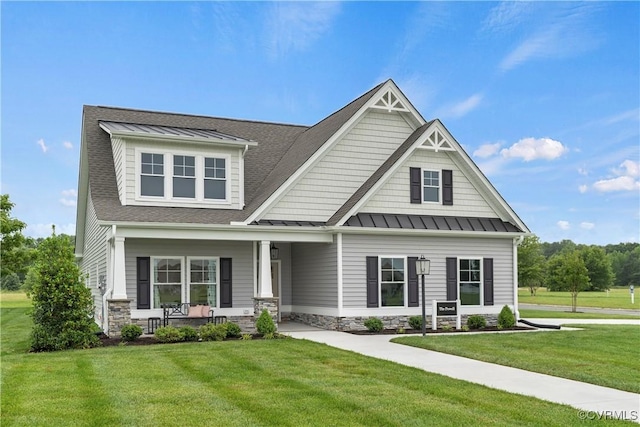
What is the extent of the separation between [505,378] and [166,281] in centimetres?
1102

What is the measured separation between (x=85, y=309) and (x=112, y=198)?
481 cm

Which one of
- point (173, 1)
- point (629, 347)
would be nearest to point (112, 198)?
point (173, 1)

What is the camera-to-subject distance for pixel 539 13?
21906 mm

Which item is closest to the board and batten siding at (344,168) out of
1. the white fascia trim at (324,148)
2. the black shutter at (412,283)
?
the white fascia trim at (324,148)

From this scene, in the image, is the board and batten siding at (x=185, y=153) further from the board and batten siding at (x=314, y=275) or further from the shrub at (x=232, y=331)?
the shrub at (x=232, y=331)

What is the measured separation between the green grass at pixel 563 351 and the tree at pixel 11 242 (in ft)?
92.1

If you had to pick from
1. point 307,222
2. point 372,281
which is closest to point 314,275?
point 307,222

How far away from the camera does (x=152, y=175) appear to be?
1906 centimetres

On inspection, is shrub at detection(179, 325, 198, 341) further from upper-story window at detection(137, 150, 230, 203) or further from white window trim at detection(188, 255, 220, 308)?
upper-story window at detection(137, 150, 230, 203)

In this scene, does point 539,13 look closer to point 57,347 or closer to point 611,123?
point 611,123

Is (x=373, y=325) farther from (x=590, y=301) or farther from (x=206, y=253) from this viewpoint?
(x=590, y=301)

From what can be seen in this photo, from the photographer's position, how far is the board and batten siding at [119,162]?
18797 millimetres

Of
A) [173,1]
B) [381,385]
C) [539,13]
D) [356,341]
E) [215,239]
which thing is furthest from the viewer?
[539,13]

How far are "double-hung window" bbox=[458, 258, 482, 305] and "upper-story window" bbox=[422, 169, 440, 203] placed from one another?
88.0 inches
